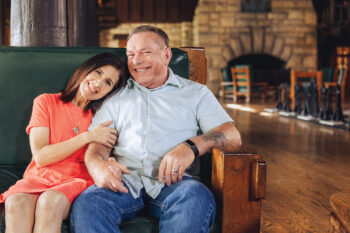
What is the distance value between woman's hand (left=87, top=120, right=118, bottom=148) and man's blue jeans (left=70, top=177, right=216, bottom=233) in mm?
178

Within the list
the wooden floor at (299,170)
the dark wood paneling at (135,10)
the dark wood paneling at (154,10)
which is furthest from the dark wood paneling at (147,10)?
the wooden floor at (299,170)

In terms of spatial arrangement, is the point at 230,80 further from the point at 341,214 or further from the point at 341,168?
the point at 341,214

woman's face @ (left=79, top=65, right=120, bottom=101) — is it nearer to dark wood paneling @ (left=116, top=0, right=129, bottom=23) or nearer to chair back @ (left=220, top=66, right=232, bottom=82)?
chair back @ (left=220, top=66, right=232, bottom=82)

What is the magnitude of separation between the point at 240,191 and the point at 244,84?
8.32 meters

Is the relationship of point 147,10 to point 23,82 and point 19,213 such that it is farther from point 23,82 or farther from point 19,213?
point 19,213

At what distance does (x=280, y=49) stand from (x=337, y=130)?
587 centimetres

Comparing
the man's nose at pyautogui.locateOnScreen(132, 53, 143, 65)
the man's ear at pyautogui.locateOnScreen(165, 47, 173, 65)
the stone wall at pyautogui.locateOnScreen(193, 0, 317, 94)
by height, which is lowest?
the man's nose at pyautogui.locateOnScreen(132, 53, 143, 65)

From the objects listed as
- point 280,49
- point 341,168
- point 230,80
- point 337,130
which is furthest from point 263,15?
point 341,168

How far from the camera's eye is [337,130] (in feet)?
16.0

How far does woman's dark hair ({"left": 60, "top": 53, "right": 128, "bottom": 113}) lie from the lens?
141cm

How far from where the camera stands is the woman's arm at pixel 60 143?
1264 millimetres

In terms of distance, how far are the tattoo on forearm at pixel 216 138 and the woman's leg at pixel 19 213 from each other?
0.59 m

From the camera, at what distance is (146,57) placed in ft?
4.61

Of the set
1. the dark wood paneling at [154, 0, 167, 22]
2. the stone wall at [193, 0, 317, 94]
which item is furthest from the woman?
the dark wood paneling at [154, 0, 167, 22]
